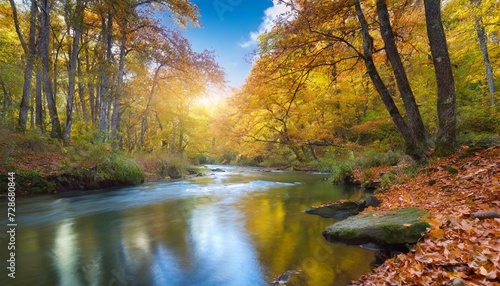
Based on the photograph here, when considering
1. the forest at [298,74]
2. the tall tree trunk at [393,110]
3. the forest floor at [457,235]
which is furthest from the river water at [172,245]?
the forest at [298,74]

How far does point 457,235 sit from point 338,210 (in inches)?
152

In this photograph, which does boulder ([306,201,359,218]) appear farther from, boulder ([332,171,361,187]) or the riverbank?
the riverbank

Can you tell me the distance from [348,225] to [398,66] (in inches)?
206

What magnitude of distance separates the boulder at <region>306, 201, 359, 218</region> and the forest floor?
4.07 feet

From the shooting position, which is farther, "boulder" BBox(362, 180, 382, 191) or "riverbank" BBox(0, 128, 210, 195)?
"boulder" BBox(362, 180, 382, 191)

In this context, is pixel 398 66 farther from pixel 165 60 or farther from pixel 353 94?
pixel 165 60

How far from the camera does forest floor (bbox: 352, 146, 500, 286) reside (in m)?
2.29

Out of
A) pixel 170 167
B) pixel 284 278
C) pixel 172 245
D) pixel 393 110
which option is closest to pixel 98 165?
pixel 170 167

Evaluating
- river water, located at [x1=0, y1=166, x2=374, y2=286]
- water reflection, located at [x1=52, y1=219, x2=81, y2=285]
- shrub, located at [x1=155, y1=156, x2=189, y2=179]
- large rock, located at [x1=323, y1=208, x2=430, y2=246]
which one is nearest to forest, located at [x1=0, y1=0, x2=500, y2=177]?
shrub, located at [x1=155, y1=156, x2=189, y2=179]

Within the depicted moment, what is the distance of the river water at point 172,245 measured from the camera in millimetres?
3723

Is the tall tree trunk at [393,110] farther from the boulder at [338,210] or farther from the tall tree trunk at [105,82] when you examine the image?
the tall tree trunk at [105,82]

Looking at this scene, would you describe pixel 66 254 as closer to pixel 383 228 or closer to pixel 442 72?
pixel 383 228

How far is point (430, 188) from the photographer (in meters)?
5.57

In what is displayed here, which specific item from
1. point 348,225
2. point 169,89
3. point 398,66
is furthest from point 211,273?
point 169,89
